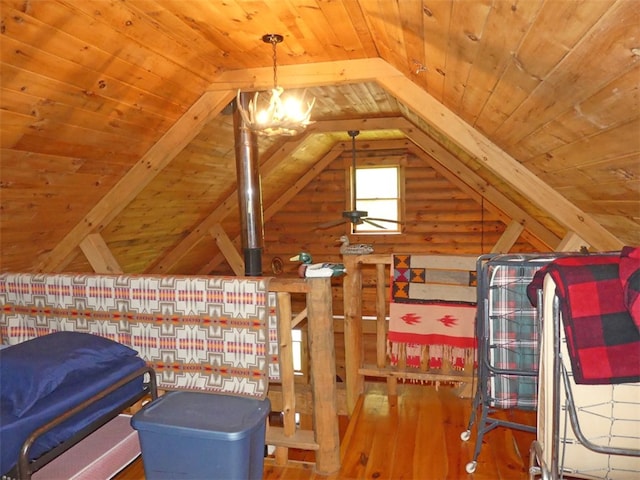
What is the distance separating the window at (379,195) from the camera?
7172 mm

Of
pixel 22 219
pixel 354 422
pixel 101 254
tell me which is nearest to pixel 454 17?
pixel 354 422

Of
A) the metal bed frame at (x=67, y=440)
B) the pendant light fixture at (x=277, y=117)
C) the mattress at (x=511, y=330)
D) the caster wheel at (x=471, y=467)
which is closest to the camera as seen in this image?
the metal bed frame at (x=67, y=440)

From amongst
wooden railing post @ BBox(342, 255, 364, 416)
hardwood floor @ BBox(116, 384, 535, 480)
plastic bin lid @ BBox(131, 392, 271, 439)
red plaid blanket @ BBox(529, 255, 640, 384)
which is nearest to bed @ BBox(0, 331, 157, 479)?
plastic bin lid @ BBox(131, 392, 271, 439)

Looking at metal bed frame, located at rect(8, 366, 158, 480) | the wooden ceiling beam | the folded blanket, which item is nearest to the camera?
the folded blanket

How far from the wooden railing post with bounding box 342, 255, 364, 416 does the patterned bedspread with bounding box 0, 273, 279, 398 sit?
0.81 meters

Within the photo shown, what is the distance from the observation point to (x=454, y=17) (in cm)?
167

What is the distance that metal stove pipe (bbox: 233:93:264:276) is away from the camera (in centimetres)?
417

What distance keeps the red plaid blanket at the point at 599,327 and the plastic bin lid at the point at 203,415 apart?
1.26m

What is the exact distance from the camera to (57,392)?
A: 190 centimetres

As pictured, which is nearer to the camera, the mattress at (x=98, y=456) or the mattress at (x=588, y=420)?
the mattress at (x=588, y=420)

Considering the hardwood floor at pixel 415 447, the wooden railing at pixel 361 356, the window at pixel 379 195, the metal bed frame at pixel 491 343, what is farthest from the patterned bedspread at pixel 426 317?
the window at pixel 379 195

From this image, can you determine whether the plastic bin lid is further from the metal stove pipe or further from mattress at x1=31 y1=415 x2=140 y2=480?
the metal stove pipe

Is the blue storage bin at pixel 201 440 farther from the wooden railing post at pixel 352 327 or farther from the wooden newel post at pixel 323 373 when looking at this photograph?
the wooden railing post at pixel 352 327

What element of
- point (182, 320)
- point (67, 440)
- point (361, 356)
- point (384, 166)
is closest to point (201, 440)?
point (67, 440)
